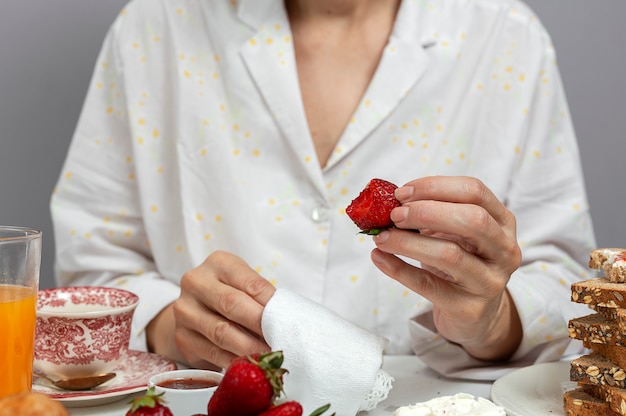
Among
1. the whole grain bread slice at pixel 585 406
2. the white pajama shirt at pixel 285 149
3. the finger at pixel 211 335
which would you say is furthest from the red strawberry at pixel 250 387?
the white pajama shirt at pixel 285 149

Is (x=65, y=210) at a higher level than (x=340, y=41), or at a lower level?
lower

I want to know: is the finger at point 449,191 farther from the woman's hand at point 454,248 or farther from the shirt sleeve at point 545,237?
the shirt sleeve at point 545,237

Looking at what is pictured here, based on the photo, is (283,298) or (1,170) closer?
(283,298)

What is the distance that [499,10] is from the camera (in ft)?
5.54

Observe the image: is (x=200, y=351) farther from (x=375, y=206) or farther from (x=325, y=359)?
(x=375, y=206)

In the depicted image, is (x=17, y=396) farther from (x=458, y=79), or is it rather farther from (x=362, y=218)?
(x=458, y=79)

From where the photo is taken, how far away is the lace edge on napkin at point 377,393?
1.04 meters

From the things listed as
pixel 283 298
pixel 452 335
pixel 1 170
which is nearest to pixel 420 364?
pixel 452 335

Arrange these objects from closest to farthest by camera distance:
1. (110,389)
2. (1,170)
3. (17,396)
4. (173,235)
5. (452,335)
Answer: (17,396) → (110,389) → (452,335) → (173,235) → (1,170)

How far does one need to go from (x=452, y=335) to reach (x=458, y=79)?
610 millimetres

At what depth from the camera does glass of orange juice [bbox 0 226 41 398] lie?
94 centimetres

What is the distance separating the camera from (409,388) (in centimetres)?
121

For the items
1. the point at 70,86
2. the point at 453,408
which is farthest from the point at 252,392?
the point at 70,86

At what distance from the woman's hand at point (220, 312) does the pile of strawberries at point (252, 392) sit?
0.32 m
